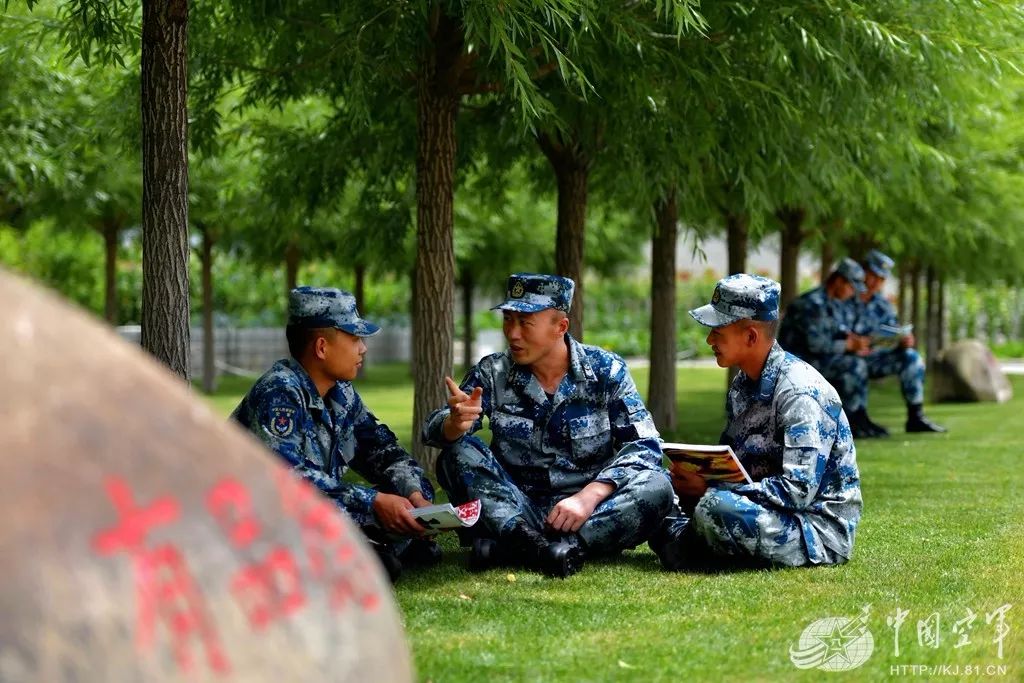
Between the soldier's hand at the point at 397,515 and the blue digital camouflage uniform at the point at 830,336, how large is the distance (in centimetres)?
932

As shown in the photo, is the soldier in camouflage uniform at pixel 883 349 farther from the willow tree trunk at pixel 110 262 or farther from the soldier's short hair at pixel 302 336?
the willow tree trunk at pixel 110 262

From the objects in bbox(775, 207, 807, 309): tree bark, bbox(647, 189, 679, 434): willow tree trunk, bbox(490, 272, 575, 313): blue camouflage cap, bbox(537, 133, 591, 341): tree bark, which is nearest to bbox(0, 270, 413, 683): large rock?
bbox(490, 272, 575, 313): blue camouflage cap

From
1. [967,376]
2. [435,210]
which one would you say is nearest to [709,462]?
[435,210]

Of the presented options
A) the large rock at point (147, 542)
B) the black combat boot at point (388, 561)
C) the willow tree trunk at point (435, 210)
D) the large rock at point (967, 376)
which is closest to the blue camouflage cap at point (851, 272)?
the willow tree trunk at point (435, 210)

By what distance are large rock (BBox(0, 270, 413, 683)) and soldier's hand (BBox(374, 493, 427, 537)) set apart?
2.95m

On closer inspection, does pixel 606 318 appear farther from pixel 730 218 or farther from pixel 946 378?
pixel 730 218

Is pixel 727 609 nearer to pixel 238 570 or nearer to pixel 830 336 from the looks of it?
pixel 238 570

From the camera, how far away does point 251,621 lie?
3.22 m

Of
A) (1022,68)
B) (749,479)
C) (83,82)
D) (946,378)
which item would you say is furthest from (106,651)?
(946,378)

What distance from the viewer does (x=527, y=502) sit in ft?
→ 23.8

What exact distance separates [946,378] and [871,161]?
427 inches

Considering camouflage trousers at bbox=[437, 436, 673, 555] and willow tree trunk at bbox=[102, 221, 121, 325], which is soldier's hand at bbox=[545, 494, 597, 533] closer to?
camouflage trousers at bbox=[437, 436, 673, 555]

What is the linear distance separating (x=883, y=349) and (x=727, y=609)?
36.3 feet

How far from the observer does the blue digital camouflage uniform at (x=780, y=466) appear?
6.75 metres
